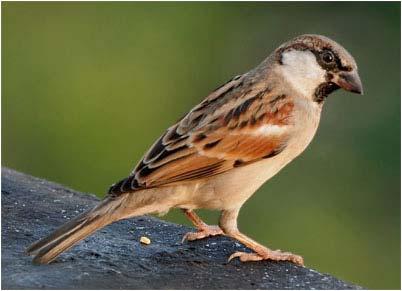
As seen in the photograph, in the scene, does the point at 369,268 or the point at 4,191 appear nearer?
the point at 4,191

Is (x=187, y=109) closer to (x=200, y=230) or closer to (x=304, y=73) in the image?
(x=304, y=73)

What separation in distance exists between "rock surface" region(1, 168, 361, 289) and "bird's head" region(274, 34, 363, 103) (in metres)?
0.93

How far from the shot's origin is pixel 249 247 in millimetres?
5805

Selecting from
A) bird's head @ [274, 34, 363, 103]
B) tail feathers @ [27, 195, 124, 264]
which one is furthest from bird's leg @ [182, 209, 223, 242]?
bird's head @ [274, 34, 363, 103]

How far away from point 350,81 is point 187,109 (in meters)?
4.97

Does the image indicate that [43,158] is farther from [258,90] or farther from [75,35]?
[258,90]

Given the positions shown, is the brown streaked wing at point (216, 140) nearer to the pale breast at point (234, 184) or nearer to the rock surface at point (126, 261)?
the pale breast at point (234, 184)

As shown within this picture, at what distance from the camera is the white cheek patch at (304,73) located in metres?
6.14

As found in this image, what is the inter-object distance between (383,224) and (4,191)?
15.2ft

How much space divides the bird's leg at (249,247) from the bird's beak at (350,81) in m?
0.88

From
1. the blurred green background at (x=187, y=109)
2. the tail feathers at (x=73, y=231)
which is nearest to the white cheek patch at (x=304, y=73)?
the tail feathers at (x=73, y=231)

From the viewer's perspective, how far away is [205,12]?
1229cm

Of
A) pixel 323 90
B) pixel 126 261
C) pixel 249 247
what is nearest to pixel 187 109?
pixel 323 90

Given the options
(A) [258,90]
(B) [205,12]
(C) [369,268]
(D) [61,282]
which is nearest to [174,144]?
(A) [258,90]
